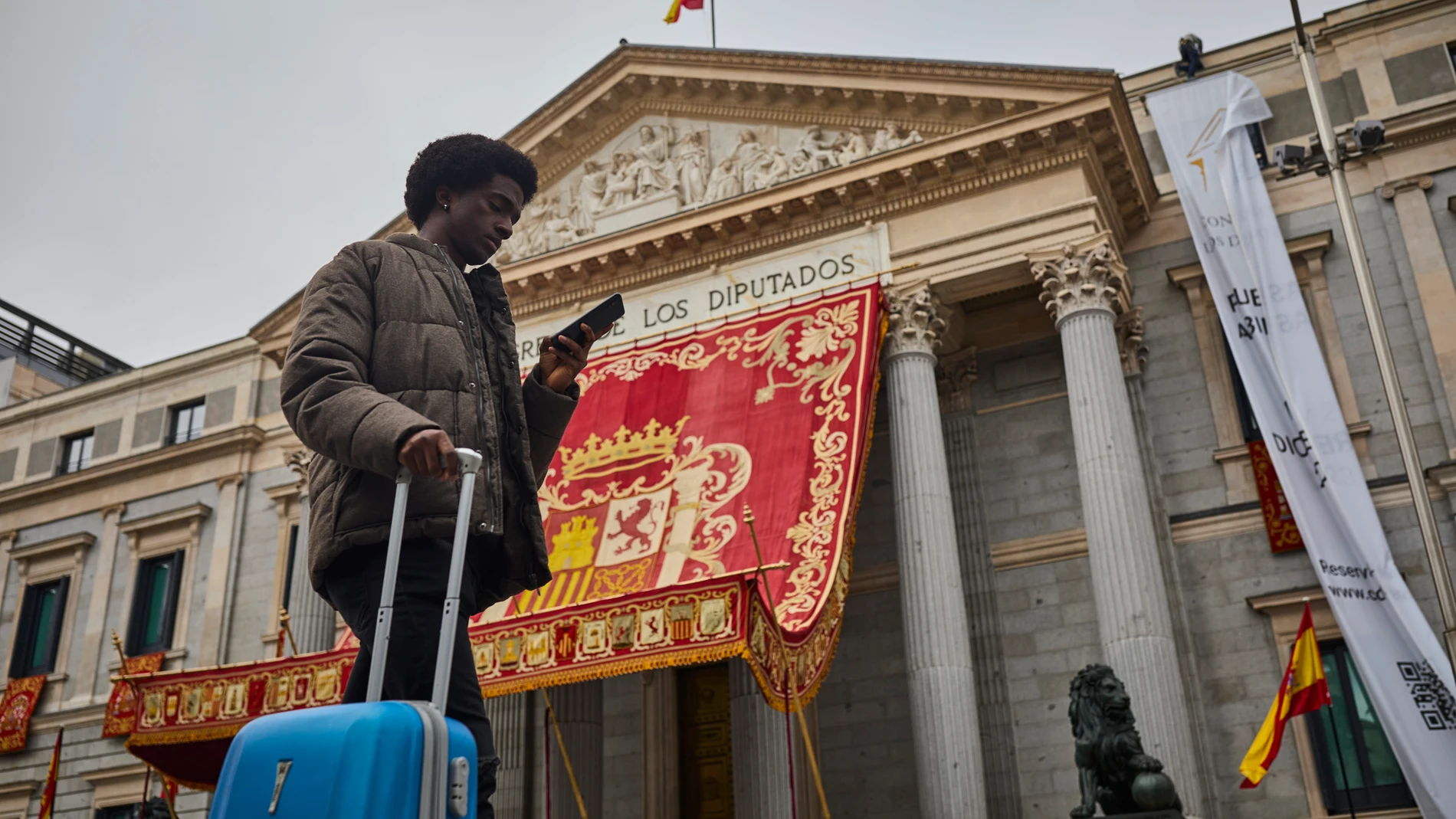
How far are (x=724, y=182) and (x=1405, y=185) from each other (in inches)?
367

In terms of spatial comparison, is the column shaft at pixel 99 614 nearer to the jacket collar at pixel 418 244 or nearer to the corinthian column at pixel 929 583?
the corinthian column at pixel 929 583

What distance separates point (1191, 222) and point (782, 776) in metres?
8.50

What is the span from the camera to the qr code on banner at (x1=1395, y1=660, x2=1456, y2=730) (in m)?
12.6

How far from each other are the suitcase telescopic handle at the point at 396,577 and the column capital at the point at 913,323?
44.4 ft

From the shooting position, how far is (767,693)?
11.4 m

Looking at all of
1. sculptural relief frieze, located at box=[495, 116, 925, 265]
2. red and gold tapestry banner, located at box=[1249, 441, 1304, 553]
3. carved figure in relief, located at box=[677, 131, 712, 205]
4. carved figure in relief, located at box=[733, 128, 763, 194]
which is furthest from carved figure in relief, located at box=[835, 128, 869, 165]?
red and gold tapestry banner, located at box=[1249, 441, 1304, 553]

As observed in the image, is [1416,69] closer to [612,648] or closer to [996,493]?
[996,493]

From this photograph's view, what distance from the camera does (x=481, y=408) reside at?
337 centimetres

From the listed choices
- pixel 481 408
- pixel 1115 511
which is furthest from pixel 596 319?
pixel 1115 511

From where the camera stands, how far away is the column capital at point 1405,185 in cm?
1647

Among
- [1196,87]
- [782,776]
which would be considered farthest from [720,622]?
[1196,87]

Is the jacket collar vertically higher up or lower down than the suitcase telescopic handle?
higher up

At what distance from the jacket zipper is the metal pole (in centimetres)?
1159

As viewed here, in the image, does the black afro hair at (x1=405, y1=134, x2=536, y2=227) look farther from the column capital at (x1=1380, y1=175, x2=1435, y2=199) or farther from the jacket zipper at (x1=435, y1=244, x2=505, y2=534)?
the column capital at (x1=1380, y1=175, x2=1435, y2=199)
